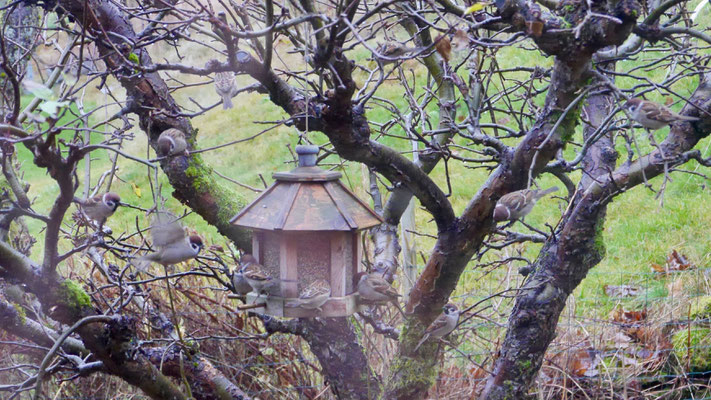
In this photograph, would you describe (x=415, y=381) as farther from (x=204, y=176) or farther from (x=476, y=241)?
(x=204, y=176)

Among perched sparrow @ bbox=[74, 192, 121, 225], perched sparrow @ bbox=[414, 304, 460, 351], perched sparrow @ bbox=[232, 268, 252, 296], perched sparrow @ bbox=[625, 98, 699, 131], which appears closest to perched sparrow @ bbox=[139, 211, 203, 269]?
perched sparrow @ bbox=[232, 268, 252, 296]

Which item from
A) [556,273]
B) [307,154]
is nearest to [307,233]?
[307,154]

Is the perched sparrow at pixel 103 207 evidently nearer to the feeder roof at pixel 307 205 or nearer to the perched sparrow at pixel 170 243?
the perched sparrow at pixel 170 243

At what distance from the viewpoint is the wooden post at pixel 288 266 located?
2.36m

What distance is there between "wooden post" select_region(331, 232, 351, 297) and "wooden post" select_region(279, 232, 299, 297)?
0.14 metres

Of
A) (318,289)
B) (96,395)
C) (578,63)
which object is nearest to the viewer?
(578,63)

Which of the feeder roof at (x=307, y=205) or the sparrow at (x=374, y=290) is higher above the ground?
the feeder roof at (x=307, y=205)

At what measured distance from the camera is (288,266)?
2385 mm

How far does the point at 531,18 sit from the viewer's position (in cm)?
191

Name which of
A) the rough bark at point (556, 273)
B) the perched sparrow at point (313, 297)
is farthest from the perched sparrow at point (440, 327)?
the perched sparrow at point (313, 297)

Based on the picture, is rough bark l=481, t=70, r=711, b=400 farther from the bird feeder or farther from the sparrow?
the bird feeder

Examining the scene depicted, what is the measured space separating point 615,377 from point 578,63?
2.69 metres

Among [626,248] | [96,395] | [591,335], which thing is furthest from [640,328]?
[96,395]

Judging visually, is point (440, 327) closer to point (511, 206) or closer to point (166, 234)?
point (511, 206)
